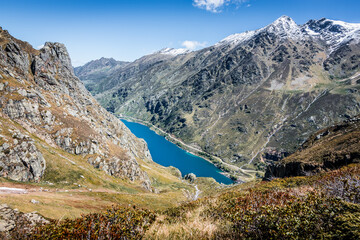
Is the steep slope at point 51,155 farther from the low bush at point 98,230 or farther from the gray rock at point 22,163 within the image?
the low bush at point 98,230

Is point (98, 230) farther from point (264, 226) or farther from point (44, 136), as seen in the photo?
point (44, 136)

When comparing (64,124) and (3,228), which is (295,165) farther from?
(64,124)

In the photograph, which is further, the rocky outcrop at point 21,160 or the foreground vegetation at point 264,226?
the rocky outcrop at point 21,160

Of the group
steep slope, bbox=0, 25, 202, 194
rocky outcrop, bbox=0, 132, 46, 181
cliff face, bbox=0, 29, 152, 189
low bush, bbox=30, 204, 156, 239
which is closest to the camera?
low bush, bbox=30, 204, 156, 239

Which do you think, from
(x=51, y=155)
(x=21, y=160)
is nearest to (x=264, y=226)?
(x=21, y=160)

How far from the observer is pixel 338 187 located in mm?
11414

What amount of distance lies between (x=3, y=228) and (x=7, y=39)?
142m

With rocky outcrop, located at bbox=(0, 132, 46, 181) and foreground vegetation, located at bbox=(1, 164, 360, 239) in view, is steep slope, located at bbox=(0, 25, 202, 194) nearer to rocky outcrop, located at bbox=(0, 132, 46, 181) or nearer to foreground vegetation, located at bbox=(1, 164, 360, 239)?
rocky outcrop, located at bbox=(0, 132, 46, 181)

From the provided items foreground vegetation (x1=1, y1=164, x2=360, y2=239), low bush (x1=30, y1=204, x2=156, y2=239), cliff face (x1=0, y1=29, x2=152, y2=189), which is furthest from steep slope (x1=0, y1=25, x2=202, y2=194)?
foreground vegetation (x1=1, y1=164, x2=360, y2=239)

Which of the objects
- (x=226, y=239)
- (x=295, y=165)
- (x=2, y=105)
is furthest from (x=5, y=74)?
(x=295, y=165)

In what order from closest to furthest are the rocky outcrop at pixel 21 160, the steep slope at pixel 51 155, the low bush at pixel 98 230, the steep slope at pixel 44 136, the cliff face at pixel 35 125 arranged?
1. the low bush at pixel 98 230
2. the steep slope at pixel 51 155
3. the rocky outcrop at pixel 21 160
4. the cliff face at pixel 35 125
5. the steep slope at pixel 44 136

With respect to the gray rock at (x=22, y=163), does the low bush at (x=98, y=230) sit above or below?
above

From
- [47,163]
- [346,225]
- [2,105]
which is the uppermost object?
[2,105]

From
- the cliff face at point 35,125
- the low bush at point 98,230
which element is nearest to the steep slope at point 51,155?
the cliff face at point 35,125
